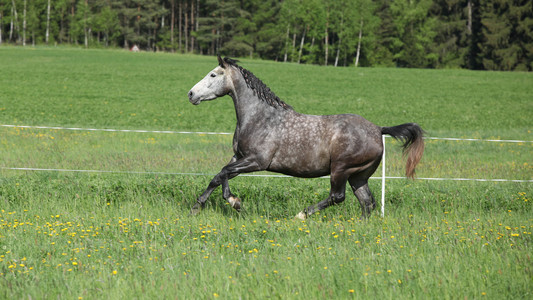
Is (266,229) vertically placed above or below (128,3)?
below

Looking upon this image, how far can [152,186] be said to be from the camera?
989 centimetres

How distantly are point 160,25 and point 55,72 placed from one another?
65.4 m

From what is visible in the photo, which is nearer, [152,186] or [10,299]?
[10,299]

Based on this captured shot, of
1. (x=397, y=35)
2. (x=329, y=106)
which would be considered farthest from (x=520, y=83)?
(x=397, y=35)

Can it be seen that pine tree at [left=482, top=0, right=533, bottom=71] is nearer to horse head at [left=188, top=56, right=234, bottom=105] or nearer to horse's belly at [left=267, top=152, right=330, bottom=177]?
horse's belly at [left=267, top=152, right=330, bottom=177]

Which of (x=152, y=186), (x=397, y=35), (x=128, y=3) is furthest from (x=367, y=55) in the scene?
(x=152, y=186)

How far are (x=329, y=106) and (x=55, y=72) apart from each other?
21.0 metres

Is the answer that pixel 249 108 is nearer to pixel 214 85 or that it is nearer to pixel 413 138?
pixel 214 85

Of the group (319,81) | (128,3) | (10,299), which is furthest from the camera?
(128,3)

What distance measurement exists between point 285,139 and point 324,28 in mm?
74643

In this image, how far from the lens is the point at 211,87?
7.75 metres

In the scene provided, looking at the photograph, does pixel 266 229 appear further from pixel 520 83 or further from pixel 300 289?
pixel 520 83

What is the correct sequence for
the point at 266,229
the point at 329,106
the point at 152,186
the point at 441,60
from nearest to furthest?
1. the point at 266,229
2. the point at 152,186
3. the point at 329,106
4. the point at 441,60

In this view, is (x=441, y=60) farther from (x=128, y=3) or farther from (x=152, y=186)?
(x=152, y=186)
